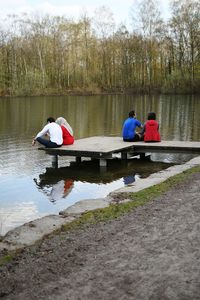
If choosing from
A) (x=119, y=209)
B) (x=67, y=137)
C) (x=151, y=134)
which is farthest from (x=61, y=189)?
(x=151, y=134)

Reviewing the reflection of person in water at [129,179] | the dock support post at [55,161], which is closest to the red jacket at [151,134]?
the reflection of person in water at [129,179]

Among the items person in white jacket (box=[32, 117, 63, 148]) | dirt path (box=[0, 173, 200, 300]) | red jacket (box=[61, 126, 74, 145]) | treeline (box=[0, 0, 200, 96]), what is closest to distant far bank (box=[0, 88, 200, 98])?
treeline (box=[0, 0, 200, 96])

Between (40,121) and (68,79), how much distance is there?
4774 centimetres

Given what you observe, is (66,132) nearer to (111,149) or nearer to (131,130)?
(111,149)

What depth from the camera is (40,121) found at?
3234 centimetres

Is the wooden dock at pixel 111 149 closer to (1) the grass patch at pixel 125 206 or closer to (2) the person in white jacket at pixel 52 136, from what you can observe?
(2) the person in white jacket at pixel 52 136

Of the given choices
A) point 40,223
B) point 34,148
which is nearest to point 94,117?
point 34,148

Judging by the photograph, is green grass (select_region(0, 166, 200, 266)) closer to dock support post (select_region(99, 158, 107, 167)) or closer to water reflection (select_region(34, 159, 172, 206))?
water reflection (select_region(34, 159, 172, 206))

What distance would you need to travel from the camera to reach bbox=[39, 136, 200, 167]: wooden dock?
1583cm

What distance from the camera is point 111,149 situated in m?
16.0

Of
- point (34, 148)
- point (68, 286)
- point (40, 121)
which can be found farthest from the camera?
point (40, 121)

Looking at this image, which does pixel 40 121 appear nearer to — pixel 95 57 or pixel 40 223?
pixel 40 223

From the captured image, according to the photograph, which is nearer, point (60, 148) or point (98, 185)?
point (98, 185)

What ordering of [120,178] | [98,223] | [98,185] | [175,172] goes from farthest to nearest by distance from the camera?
[120,178]
[98,185]
[175,172]
[98,223]
